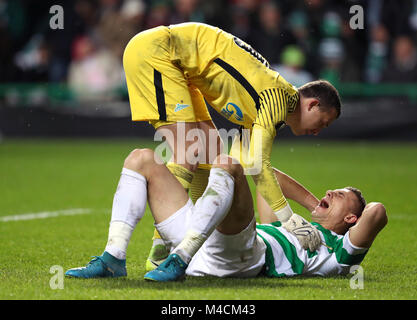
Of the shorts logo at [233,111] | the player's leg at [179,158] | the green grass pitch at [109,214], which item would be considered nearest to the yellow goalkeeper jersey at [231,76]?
the shorts logo at [233,111]

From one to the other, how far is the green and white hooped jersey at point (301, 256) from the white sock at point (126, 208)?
28.1 inches

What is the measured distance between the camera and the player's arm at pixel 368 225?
407 cm

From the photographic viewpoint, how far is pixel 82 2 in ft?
48.6

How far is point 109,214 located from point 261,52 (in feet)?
22.5

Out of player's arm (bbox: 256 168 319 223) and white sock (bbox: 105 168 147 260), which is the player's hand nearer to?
player's arm (bbox: 256 168 319 223)

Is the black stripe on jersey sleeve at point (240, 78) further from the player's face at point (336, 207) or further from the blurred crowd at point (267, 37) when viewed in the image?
the blurred crowd at point (267, 37)

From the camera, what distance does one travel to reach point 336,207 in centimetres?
450

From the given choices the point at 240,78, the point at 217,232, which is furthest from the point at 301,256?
the point at 240,78

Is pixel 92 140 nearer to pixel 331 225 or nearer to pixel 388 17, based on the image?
pixel 388 17

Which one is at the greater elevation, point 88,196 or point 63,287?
point 63,287

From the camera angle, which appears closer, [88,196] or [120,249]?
[120,249]
